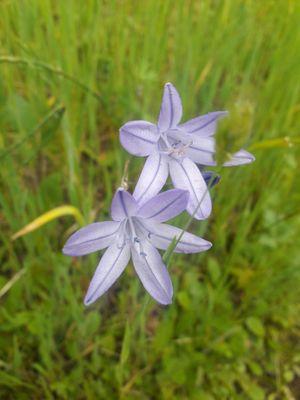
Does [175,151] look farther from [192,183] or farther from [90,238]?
[90,238]

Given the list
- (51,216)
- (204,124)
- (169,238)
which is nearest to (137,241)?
(169,238)

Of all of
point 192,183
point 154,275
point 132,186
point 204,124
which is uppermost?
point 204,124

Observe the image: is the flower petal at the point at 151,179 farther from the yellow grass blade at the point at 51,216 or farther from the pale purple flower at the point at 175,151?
the yellow grass blade at the point at 51,216

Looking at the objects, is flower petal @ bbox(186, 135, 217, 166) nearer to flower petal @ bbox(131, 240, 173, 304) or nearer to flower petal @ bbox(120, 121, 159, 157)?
flower petal @ bbox(120, 121, 159, 157)

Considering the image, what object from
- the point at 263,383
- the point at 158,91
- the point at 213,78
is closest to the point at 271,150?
the point at 213,78

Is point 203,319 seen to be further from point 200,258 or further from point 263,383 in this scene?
point 263,383

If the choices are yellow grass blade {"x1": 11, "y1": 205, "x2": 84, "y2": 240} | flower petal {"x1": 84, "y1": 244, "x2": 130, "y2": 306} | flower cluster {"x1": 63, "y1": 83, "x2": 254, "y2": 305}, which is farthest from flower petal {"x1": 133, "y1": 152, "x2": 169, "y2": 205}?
yellow grass blade {"x1": 11, "y1": 205, "x2": 84, "y2": 240}

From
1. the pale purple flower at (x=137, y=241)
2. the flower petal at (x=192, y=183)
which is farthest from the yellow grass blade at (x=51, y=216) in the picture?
the flower petal at (x=192, y=183)

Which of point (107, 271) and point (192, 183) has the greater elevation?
point (192, 183)
